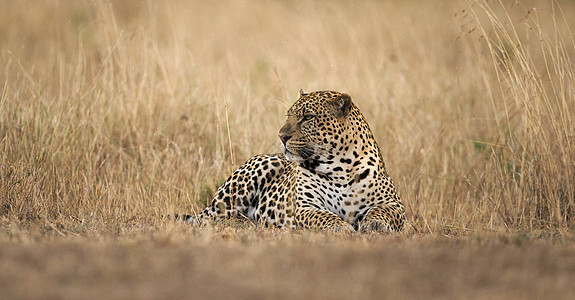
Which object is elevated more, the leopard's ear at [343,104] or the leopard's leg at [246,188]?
the leopard's ear at [343,104]

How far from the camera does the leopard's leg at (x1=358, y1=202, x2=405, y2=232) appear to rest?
5.96 meters

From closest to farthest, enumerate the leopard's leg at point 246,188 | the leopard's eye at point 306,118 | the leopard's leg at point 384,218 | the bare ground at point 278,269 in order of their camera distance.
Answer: the bare ground at point 278,269, the leopard's leg at point 384,218, the leopard's eye at point 306,118, the leopard's leg at point 246,188

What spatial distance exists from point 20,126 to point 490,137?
5.48 metres

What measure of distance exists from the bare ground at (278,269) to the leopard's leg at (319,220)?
1.13 m

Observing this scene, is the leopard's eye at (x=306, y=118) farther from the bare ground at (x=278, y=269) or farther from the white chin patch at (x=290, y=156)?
the bare ground at (x=278, y=269)

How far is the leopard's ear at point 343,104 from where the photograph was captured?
21.3ft

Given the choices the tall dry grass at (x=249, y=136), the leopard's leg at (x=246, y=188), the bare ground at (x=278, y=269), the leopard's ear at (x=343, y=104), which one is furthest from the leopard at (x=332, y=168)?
the bare ground at (x=278, y=269)

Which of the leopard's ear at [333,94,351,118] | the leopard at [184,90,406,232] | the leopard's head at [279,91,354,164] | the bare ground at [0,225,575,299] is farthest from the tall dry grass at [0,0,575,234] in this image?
the bare ground at [0,225,575,299]

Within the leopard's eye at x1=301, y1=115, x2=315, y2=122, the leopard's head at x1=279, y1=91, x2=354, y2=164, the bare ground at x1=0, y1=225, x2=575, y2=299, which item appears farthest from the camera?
the leopard's eye at x1=301, y1=115, x2=315, y2=122

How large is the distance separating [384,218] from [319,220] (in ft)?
1.70

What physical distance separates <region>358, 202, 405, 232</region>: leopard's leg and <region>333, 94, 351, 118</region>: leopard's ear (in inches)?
33.1

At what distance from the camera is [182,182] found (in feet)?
25.2

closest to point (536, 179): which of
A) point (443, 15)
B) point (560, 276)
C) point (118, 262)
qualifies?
point (560, 276)

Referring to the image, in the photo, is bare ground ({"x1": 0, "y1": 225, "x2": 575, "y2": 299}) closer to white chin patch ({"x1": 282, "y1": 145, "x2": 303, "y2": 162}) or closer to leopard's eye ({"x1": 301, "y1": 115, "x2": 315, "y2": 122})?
white chin patch ({"x1": 282, "y1": 145, "x2": 303, "y2": 162})
